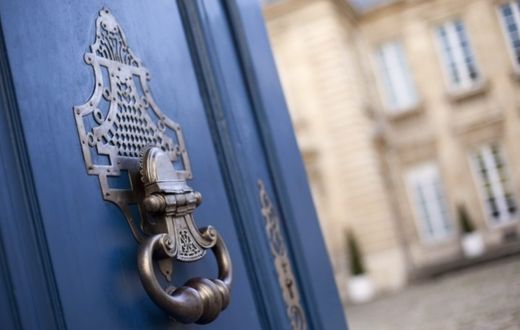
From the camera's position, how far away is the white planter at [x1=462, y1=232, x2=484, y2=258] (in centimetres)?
1421

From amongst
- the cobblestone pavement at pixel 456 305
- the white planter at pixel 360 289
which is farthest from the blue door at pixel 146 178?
the white planter at pixel 360 289

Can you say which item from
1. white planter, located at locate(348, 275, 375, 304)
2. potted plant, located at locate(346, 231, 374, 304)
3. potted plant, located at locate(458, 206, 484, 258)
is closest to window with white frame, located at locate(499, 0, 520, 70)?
potted plant, located at locate(458, 206, 484, 258)

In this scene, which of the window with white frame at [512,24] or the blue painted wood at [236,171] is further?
the window with white frame at [512,24]

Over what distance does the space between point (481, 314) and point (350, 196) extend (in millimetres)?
6645

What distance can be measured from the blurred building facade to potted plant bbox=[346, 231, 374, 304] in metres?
0.25

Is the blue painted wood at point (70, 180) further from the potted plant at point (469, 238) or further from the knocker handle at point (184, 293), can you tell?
the potted plant at point (469, 238)

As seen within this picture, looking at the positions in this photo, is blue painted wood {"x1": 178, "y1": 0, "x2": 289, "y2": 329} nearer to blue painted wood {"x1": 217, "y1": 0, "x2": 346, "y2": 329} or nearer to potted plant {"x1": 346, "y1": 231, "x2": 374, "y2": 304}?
blue painted wood {"x1": 217, "y1": 0, "x2": 346, "y2": 329}

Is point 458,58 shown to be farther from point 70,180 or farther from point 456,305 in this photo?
point 70,180

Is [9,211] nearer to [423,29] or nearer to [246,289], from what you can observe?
[246,289]

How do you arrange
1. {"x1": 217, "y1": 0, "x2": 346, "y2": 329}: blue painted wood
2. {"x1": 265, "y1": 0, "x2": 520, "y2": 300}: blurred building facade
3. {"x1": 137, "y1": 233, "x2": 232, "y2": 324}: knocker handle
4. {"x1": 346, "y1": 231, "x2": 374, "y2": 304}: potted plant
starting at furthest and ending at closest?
1. {"x1": 265, "y1": 0, "x2": 520, "y2": 300}: blurred building facade
2. {"x1": 346, "y1": 231, "x2": 374, "y2": 304}: potted plant
3. {"x1": 217, "y1": 0, "x2": 346, "y2": 329}: blue painted wood
4. {"x1": 137, "y1": 233, "x2": 232, "y2": 324}: knocker handle

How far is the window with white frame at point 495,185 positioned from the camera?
1461cm

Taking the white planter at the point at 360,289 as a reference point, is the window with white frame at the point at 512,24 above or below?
above

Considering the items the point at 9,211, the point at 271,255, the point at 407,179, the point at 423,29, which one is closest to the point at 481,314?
the point at 271,255

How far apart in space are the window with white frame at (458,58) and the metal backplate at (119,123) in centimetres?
1509
